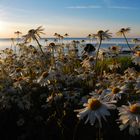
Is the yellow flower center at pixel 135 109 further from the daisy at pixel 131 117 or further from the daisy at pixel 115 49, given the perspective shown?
the daisy at pixel 115 49

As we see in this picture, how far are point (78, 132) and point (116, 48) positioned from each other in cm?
380

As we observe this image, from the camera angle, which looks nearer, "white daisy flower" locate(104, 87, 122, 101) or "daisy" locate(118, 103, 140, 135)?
"daisy" locate(118, 103, 140, 135)

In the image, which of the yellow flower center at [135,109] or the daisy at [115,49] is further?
the daisy at [115,49]

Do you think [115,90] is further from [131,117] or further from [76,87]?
[76,87]

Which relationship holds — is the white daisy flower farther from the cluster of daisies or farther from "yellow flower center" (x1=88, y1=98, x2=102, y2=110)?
"yellow flower center" (x1=88, y1=98, x2=102, y2=110)

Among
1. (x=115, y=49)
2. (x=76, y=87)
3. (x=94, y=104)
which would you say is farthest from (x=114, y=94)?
(x=115, y=49)

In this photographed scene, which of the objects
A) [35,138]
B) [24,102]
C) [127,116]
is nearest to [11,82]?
[24,102]

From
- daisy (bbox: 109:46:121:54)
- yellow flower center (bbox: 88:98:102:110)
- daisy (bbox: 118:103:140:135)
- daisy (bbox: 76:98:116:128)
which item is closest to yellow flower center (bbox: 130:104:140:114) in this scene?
daisy (bbox: 118:103:140:135)

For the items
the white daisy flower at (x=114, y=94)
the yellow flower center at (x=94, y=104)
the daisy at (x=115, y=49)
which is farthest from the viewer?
the daisy at (x=115, y=49)

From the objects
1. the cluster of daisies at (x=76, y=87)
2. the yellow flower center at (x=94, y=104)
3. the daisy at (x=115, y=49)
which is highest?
the daisy at (x=115, y=49)

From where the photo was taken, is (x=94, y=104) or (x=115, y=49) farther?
(x=115, y=49)

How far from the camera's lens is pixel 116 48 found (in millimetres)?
9859

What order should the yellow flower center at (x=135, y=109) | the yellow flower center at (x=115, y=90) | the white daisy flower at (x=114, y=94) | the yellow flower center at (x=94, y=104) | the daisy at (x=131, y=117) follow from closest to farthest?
the daisy at (x=131, y=117), the yellow flower center at (x=135, y=109), the yellow flower center at (x=94, y=104), the white daisy flower at (x=114, y=94), the yellow flower center at (x=115, y=90)

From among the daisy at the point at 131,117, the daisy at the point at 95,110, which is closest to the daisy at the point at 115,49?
the daisy at the point at 95,110
